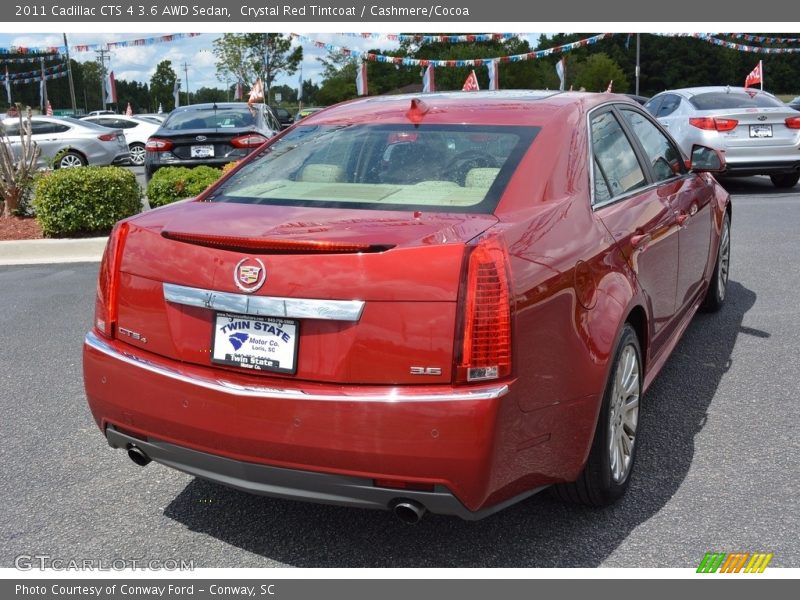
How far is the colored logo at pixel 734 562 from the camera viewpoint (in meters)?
3.06

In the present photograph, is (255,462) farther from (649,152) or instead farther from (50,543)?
(649,152)

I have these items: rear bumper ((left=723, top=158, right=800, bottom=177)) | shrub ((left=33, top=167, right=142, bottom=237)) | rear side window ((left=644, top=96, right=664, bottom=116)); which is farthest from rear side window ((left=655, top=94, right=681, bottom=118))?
shrub ((left=33, top=167, right=142, bottom=237))

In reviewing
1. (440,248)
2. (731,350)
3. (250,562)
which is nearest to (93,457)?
(250,562)

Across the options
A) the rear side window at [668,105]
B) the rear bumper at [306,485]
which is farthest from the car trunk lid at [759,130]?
the rear bumper at [306,485]

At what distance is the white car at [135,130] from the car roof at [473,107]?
23.1 m

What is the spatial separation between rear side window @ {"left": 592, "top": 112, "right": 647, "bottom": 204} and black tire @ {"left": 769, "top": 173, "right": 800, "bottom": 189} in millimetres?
11088

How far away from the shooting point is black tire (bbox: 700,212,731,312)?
624 centimetres

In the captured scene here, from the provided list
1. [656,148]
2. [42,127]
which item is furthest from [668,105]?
[42,127]

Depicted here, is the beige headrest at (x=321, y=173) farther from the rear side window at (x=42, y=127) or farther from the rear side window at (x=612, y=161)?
the rear side window at (x=42, y=127)

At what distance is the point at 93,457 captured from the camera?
415 centimetres

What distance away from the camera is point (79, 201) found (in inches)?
405

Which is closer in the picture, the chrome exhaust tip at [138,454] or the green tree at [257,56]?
the chrome exhaust tip at [138,454]

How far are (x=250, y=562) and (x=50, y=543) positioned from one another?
795 mm

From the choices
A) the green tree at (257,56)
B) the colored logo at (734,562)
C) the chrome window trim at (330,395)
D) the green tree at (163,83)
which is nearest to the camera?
the chrome window trim at (330,395)
